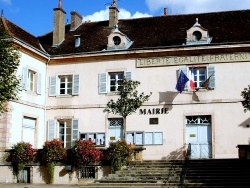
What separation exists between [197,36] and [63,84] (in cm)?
806

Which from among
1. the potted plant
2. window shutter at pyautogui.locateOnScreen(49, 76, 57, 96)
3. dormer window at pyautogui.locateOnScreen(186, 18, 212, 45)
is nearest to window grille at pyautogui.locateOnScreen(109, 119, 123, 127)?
window shutter at pyautogui.locateOnScreen(49, 76, 57, 96)

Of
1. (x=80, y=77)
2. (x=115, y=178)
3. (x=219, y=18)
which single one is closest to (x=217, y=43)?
(x=219, y=18)

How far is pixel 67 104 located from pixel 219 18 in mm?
10238

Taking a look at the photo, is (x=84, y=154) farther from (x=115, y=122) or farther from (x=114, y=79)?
(x=114, y=79)

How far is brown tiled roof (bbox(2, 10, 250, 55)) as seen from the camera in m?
24.4

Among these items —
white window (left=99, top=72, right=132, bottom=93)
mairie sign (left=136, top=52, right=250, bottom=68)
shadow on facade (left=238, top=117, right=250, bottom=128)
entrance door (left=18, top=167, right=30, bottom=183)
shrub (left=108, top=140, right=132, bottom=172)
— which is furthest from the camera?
white window (left=99, top=72, right=132, bottom=93)

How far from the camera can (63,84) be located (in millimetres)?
25766

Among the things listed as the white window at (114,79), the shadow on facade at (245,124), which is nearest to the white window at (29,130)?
the white window at (114,79)

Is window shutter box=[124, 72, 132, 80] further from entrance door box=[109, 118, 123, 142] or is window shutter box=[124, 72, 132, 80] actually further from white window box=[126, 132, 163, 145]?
white window box=[126, 132, 163, 145]

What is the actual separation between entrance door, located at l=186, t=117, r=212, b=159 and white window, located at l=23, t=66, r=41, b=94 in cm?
850

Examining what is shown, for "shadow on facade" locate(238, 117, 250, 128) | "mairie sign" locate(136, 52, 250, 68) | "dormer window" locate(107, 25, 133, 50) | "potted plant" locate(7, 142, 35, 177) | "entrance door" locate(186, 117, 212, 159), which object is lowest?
"potted plant" locate(7, 142, 35, 177)

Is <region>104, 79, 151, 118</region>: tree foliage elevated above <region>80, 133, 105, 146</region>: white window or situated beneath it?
→ elevated above

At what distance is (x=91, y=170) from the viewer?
20.8m

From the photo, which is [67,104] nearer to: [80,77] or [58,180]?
[80,77]
